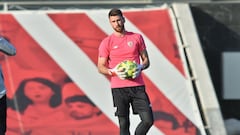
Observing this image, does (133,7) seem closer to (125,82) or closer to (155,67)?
(155,67)

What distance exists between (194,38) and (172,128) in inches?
58.4

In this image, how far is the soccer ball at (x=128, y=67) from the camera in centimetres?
730

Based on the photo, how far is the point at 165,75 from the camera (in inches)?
390

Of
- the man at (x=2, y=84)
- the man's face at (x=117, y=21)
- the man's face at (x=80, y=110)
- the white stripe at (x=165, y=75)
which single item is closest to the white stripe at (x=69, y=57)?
the man's face at (x=80, y=110)

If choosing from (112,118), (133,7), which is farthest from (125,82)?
(133,7)

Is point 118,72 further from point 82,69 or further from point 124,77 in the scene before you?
point 82,69

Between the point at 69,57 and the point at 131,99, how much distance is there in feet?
8.38

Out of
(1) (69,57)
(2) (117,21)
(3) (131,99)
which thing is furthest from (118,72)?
(1) (69,57)

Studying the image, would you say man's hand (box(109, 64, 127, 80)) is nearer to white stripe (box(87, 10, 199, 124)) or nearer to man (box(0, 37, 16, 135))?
man (box(0, 37, 16, 135))

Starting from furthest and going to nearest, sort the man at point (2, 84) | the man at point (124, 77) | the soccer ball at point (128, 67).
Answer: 1. the man at point (124, 77)
2. the soccer ball at point (128, 67)
3. the man at point (2, 84)

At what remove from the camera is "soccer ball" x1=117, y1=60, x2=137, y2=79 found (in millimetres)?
7304

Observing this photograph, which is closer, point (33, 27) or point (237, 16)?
point (33, 27)

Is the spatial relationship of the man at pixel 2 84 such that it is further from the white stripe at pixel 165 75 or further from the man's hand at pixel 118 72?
the white stripe at pixel 165 75

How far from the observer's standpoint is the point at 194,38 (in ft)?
34.2
